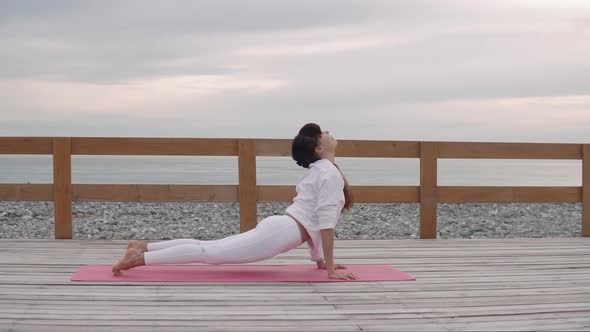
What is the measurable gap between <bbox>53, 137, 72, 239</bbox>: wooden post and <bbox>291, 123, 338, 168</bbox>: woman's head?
3087 millimetres

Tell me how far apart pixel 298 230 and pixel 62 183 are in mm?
3213

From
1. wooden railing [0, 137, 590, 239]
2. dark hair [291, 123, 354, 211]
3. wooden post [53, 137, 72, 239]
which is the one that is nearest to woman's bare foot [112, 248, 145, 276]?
dark hair [291, 123, 354, 211]

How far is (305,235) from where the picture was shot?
14.8 ft

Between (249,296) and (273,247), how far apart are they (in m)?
0.45

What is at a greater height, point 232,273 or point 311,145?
point 311,145

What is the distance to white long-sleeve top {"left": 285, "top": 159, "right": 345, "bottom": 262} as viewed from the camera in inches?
171

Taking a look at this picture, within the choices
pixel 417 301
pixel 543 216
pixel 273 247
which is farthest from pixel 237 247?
pixel 543 216

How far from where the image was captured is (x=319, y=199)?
4.36m

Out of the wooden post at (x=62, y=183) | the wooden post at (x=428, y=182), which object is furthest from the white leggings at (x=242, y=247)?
the wooden post at (x=428, y=182)

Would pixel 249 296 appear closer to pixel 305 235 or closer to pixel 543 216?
pixel 305 235

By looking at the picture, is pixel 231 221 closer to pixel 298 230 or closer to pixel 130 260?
pixel 130 260

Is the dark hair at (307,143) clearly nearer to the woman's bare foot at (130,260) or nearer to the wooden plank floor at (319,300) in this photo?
the wooden plank floor at (319,300)

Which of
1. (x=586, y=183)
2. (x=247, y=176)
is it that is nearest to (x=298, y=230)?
(x=247, y=176)

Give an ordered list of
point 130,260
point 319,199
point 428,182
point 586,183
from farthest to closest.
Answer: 1. point 586,183
2. point 428,182
3. point 130,260
4. point 319,199
